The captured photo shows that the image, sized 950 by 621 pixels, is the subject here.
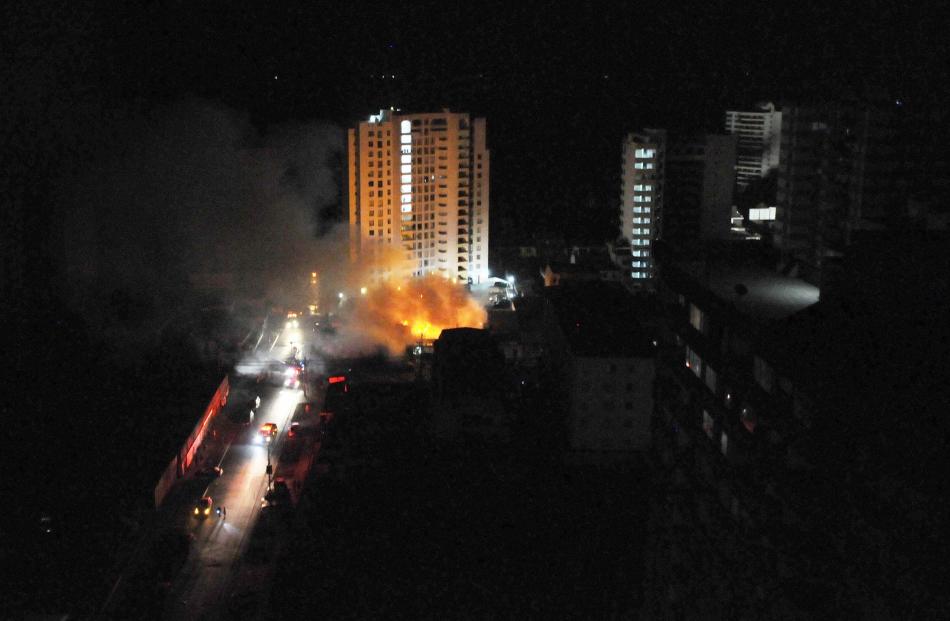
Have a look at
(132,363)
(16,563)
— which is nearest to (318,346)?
(132,363)

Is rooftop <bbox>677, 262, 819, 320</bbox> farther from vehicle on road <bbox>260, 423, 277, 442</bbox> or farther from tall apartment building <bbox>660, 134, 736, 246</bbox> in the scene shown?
tall apartment building <bbox>660, 134, 736, 246</bbox>

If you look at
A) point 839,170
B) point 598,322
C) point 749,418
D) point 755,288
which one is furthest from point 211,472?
point 839,170

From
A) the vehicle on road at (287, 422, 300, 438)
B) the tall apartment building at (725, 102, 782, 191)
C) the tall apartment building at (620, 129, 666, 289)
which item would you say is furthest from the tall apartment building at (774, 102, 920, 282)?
the tall apartment building at (725, 102, 782, 191)

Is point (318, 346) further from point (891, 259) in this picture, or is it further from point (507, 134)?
point (891, 259)

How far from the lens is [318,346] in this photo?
8297mm

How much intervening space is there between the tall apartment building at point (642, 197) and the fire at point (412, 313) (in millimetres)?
1979

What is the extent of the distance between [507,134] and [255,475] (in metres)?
8.14

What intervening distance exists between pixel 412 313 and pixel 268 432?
2.69 m

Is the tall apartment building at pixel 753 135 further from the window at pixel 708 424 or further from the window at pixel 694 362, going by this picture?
the window at pixel 708 424

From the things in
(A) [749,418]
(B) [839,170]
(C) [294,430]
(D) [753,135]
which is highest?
(D) [753,135]

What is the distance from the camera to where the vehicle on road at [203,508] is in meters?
5.10

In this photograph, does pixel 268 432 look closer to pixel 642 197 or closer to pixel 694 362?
pixel 694 362

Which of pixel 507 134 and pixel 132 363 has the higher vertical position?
pixel 507 134

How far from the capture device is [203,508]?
5.13 m
